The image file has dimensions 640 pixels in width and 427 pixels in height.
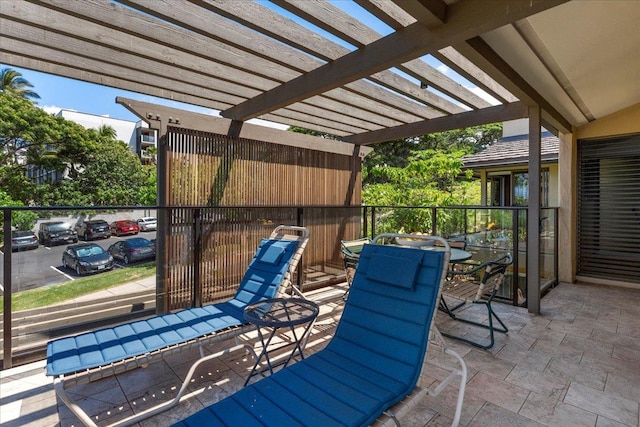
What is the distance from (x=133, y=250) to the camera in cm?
372

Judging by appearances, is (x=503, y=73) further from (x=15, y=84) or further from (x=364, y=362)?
(x=15, y=84)

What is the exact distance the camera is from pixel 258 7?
8.36ft

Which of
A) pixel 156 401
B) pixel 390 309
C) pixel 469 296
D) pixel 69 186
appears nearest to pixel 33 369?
pixel 156 401

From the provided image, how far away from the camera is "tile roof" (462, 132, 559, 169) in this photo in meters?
7.54

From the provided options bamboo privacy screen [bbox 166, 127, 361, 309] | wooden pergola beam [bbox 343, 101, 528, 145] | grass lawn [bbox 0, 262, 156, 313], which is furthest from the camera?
wooden pergola beam [bbox 343, 101, 528, 145]

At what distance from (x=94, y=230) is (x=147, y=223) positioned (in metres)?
0.53

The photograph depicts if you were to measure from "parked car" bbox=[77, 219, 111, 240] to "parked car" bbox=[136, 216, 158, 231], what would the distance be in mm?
326

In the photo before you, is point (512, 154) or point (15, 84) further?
point (15, 84)

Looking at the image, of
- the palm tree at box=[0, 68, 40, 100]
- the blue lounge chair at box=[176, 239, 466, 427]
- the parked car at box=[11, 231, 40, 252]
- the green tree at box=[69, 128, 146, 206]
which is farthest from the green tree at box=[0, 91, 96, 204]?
the blue lounge chair at box=[176, 239, 466, 427]

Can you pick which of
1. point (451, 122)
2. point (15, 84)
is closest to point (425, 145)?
point (451, 122)

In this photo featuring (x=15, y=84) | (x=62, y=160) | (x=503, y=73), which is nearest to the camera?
(x=503, y=73)

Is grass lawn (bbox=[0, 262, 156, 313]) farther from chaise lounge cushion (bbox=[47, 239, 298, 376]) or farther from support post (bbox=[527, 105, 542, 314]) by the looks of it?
support post (bbox=[527, 105, 542, 314])

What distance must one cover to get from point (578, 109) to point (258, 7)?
17.0 ft

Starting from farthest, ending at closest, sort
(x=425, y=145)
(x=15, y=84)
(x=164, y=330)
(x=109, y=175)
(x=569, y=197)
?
(x=109, y=175), (x=15, y=84), (x=425, y=145), (x=569, y=197), (x=164, y=330)
